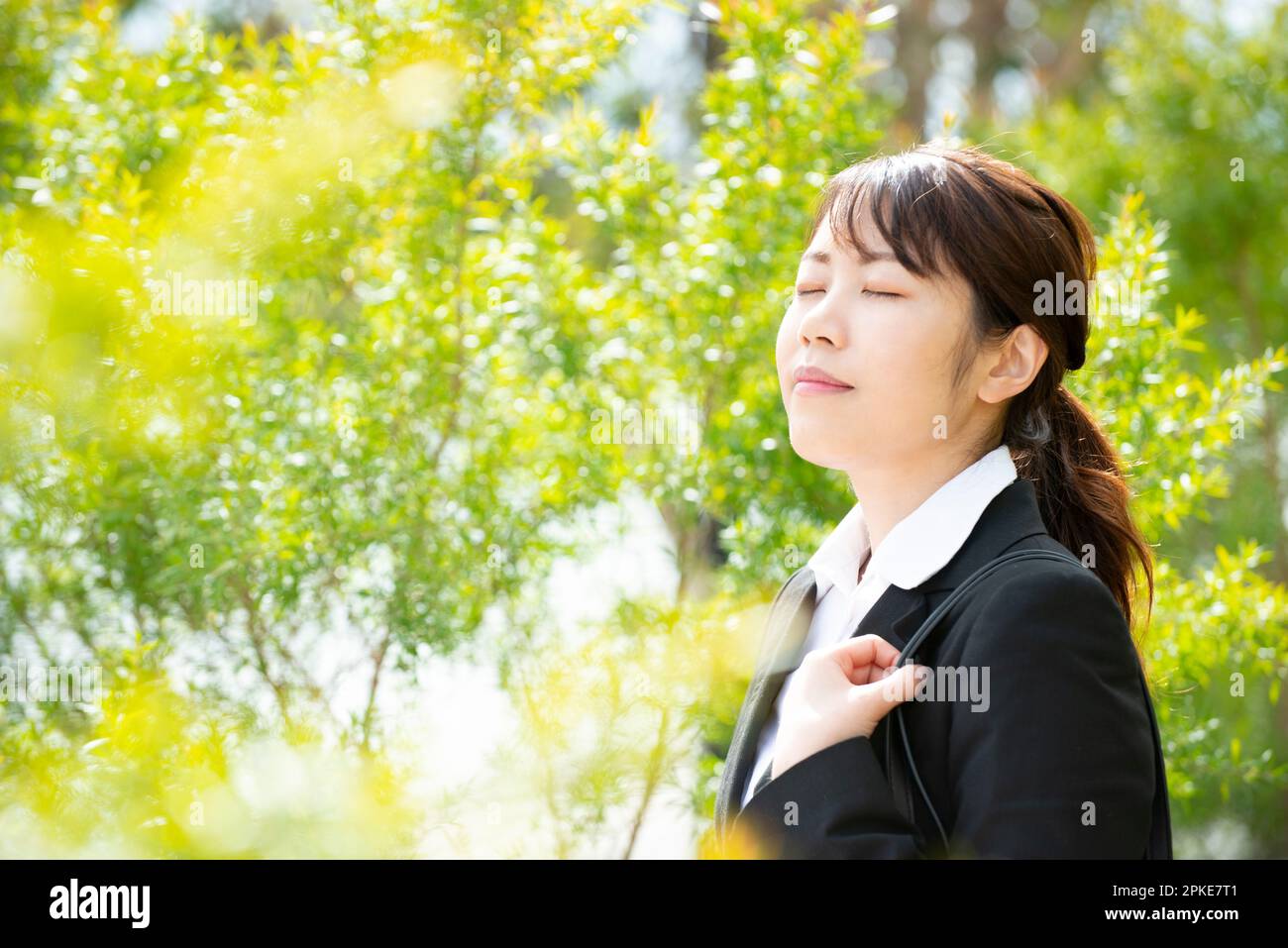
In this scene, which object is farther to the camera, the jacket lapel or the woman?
the jacket lapel

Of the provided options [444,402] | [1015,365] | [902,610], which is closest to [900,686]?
[902,610]

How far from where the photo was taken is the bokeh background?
2.57 metres

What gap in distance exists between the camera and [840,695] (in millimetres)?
1247

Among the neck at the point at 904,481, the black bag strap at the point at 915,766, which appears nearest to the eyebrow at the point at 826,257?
the neck at the point at 904,481

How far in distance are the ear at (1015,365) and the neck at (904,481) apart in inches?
3.3

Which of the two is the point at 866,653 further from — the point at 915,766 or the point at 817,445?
the point at 817,445

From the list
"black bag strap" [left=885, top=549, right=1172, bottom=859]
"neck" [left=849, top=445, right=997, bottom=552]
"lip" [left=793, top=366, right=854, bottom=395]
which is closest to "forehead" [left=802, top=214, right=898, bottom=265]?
"lip" [left=793, top=366, right=854, bottom=395]

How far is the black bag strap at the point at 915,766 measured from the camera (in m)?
1.24

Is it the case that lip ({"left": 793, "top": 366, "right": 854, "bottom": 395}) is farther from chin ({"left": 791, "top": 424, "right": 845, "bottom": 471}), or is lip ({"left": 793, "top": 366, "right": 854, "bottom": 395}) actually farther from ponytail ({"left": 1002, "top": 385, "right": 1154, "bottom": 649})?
ponytail ({"left": 1002, "top": 385, "right": 1154, "bottom": 649})

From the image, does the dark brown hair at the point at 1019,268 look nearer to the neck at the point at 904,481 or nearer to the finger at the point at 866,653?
the neck at the point at 904,481

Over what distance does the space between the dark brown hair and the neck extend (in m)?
0.08
